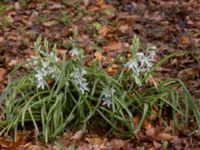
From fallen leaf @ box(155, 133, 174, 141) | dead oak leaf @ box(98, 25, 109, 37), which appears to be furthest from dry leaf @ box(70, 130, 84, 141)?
dead oak leaf @ box(98, 25, 109, 37)

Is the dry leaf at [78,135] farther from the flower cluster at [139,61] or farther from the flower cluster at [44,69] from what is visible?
the flower cluster at [139,61]

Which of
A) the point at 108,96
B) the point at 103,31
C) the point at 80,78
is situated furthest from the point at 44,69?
the point at 103,31

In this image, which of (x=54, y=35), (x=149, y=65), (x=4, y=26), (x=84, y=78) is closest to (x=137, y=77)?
(x=149, y=65)

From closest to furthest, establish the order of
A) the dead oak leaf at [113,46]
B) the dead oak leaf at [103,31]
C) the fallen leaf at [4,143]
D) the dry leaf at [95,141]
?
1. the fallen leaf at [4,143]
2. the dry leaf at [95,141]
3. the dead oak leaf at [113,46]
4. the dead oak leaf at [103,31]

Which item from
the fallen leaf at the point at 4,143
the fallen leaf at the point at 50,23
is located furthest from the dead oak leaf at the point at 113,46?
the fallen leaf at the point at 4,143

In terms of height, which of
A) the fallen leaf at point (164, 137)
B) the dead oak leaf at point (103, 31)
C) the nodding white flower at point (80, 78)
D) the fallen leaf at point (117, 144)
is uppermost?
the nodding white flower at point (80, 78)

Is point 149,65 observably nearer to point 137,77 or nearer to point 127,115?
point 137,77

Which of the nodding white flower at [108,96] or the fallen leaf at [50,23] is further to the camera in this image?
the fallen leaf at [50,23]
